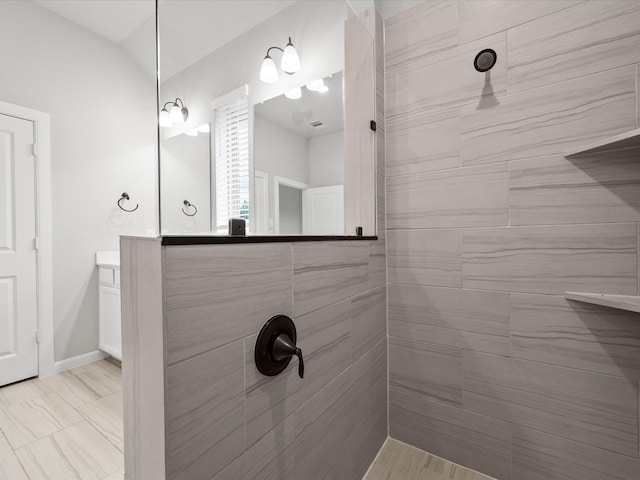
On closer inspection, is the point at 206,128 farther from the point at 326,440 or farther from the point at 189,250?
the point at 326,440

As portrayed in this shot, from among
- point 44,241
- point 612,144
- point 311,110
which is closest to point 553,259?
point 612,144

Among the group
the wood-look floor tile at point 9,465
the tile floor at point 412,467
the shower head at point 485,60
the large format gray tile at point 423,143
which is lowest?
the wood-look floor tile at point 9,465

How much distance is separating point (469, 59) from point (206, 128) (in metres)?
1.06

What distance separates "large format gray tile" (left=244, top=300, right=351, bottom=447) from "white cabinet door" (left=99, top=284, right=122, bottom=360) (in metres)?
1.91

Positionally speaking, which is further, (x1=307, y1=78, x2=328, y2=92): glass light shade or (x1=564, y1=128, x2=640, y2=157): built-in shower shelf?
(x1=307, y1=78, x2=328, y2=92): glass light shade

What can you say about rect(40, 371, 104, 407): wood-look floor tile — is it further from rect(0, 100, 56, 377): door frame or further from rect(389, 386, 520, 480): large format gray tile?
rect(389, 386, 520, 480): large format gray tile

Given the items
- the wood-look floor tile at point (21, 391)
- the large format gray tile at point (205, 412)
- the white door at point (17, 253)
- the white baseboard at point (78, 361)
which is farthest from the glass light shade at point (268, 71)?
the white baseboard at point (78, 361)

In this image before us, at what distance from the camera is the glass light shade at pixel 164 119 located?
62cm

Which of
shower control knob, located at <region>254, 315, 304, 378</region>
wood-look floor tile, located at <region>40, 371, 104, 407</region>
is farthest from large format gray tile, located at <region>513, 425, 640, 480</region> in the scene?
wood-look floor tile, located at <region>40, 371, 104, 407</region>

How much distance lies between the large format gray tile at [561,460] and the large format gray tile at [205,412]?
109 cm

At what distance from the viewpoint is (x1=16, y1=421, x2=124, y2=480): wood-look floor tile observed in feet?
4.07

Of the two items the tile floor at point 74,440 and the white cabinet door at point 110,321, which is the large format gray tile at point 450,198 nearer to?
the tile floor at point 74,440

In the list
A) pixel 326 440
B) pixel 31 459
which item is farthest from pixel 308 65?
pixel 31 459

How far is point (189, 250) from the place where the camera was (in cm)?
53
